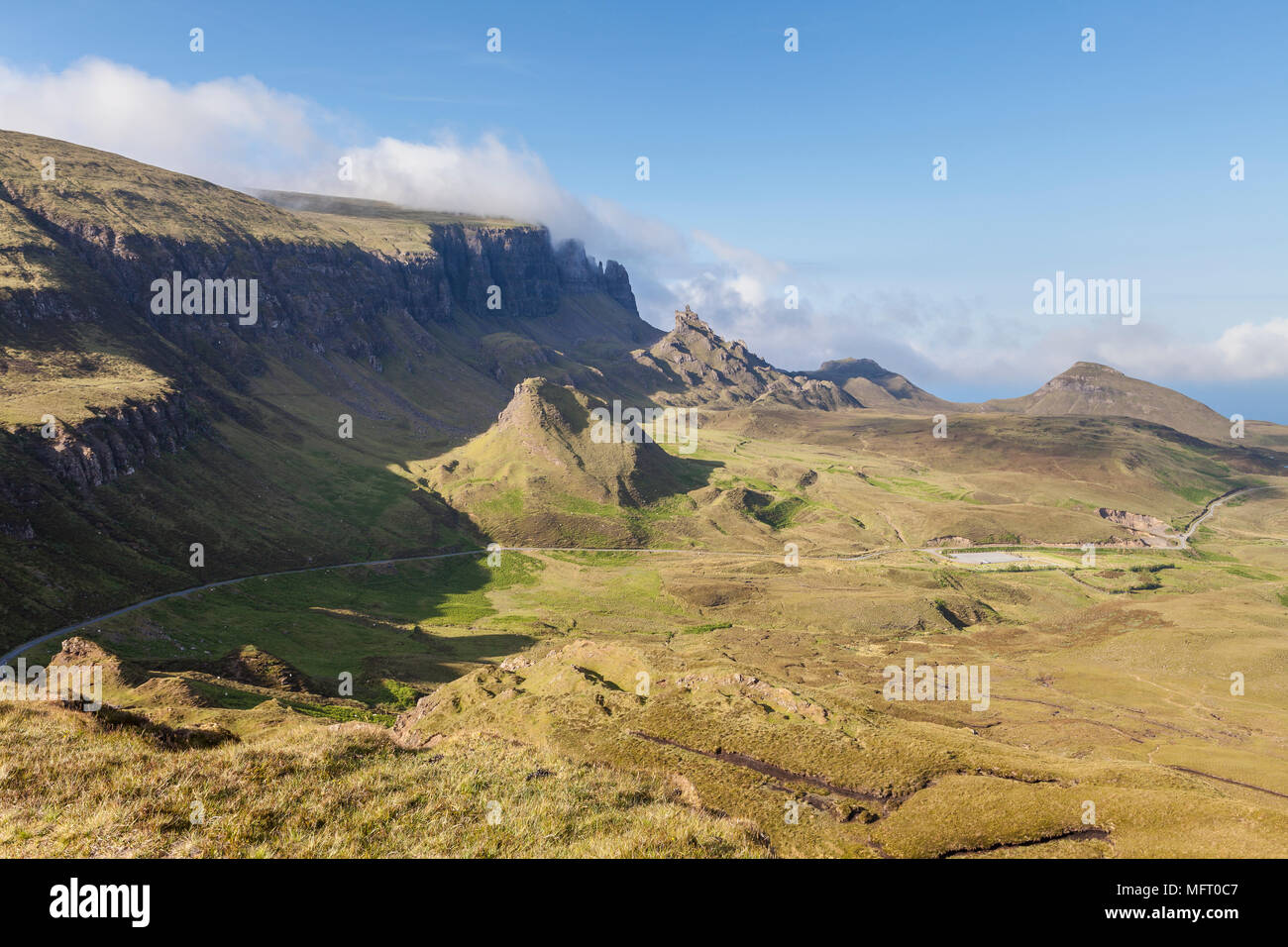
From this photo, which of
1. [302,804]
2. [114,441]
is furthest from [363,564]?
[302,804]

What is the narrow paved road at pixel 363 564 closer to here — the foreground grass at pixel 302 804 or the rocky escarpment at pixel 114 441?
the rocky escarpment at pixel 114 441

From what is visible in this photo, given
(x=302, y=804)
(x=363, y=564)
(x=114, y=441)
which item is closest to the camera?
(x=302, y=804)

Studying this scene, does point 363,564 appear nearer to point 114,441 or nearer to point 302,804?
point 114,441

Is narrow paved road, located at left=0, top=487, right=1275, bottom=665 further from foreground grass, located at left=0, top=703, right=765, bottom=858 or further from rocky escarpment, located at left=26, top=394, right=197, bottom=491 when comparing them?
foreground grass, located at left=0, top=703, right=765, bottom=858

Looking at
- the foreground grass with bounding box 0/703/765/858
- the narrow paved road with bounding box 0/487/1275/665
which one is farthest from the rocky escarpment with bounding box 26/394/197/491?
the foreground grass with bounding box 0/703/765/858

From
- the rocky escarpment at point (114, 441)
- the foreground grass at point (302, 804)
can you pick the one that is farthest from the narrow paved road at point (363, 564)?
the foreground grass at point (302, 804)

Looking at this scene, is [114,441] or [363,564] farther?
[363,564]
